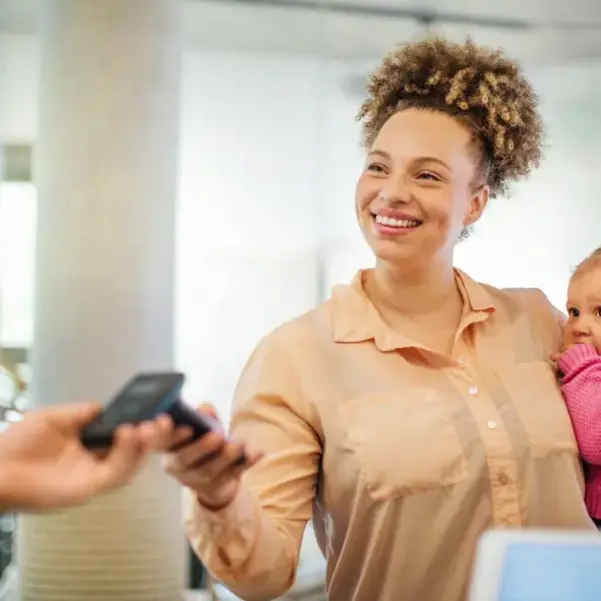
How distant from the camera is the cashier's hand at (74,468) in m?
0.58

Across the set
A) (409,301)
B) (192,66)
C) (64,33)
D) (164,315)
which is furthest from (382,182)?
(192,66)

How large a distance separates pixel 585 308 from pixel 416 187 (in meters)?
0.29

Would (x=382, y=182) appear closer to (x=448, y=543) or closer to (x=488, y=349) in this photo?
(x=488, y=349)

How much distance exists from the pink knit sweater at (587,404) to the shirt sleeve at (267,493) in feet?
1.12

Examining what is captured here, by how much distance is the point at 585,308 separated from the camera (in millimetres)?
1099

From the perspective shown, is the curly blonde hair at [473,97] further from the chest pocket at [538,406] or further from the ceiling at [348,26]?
the ceiling at [348,26]

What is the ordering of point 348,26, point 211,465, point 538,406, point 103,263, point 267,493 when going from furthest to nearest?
point 348,26
point 103,263
point 538,406
point 267,493
point 211,465

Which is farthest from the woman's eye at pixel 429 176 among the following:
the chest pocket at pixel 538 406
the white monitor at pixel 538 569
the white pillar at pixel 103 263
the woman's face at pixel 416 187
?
the white pillar at pixel 103 263

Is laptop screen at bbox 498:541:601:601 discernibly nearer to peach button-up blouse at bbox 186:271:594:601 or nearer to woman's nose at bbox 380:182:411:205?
peach button-up blouse at bbox 186:271:594:601

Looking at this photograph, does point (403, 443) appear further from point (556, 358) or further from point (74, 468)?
point (74, 468)

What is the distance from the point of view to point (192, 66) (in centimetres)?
257

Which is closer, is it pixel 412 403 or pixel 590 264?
pixel 412 403

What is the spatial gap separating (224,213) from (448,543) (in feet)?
5.66

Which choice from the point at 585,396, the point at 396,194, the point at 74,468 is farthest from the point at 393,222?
the point at 74,468
